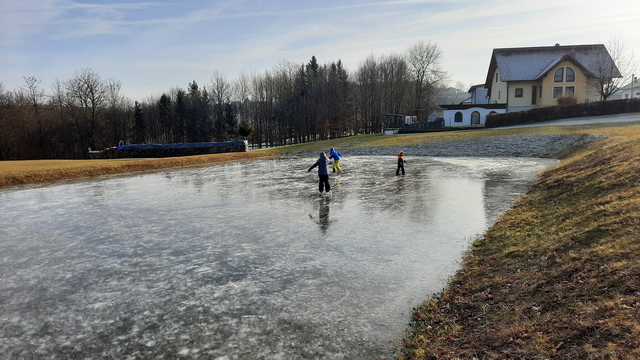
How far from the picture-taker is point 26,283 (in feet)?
19.5

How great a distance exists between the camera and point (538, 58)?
53.0 m

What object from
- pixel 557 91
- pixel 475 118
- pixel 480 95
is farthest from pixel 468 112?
pixel 480 95

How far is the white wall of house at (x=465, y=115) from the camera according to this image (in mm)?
51031

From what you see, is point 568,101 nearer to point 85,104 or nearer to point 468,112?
point 468,112

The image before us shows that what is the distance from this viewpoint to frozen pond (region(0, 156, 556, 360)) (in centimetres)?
418

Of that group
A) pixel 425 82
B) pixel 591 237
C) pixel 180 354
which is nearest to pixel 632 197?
pixel 591 237

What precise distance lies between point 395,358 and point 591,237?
390 cm

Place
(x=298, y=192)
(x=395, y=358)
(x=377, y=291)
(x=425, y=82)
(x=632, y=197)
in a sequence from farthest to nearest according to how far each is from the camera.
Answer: (x=425, y=82), (x=298, y=192), (x=632, y=197), (x=377, y=291), (x=395, y=358)

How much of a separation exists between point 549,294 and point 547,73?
55453 mm

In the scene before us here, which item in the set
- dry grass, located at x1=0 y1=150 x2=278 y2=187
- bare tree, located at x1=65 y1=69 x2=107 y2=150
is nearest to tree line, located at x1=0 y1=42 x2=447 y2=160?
bare tree, located at x1=65 y1=69 x2=107 y2=150

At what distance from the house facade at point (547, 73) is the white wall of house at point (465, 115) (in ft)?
13.0

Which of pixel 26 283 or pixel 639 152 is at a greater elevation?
pixel 639 152

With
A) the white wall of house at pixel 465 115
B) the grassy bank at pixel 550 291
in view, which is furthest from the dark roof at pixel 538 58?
the grassy bank at pixel 550 291

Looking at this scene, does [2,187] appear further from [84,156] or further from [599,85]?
[599,85]
